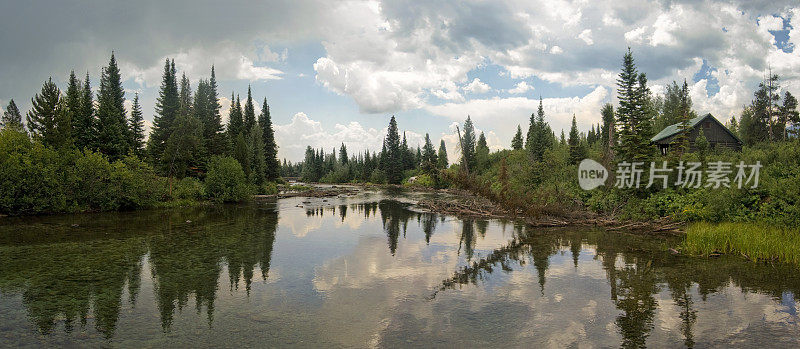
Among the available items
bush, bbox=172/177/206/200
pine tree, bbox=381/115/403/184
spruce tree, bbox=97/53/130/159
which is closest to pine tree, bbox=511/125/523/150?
pine tree, bbox=381/115/403/184

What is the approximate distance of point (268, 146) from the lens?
75438mm

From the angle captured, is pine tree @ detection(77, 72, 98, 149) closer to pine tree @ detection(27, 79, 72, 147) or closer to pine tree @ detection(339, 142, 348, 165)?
pine tree @ detection(27, 79, 72, 147)

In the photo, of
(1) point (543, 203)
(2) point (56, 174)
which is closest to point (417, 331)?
(1) point (543, 203)

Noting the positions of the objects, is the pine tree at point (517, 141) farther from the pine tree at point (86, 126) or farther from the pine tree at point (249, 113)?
the pine tree at point (86, 126)

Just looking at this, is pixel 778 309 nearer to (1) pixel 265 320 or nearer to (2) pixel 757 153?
(1) pixel 265 320

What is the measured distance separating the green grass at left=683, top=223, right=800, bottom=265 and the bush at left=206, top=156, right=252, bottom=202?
42.6 meters

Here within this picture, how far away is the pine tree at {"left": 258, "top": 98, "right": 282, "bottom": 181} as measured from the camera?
7344 cm

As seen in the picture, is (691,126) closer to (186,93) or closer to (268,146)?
(268,146)

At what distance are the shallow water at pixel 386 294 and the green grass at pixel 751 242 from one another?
0.94 meters

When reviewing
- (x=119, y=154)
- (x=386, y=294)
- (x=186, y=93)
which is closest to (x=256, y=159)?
(x=119, y=154)

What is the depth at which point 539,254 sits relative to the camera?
15.9 meters

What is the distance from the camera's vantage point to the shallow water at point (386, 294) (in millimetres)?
7801
